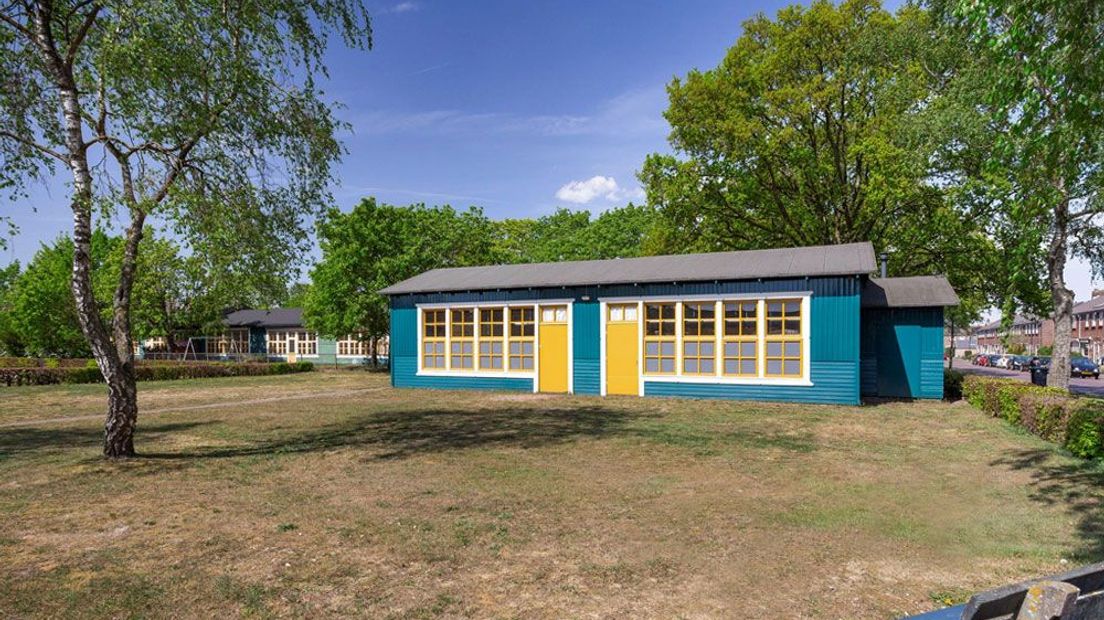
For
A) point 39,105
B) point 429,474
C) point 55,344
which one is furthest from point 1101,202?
point 55,344

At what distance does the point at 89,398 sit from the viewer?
69.6 ft

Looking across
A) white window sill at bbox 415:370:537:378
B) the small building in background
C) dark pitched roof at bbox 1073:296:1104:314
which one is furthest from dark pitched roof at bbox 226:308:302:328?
dark pitched roof at bbox 1073:296:1104:314

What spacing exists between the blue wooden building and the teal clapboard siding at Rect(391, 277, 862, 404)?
4cm

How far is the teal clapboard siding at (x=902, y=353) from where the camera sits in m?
18.8

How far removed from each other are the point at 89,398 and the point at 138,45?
17155 mm

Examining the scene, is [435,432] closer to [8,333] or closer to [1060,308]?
[1060,308]

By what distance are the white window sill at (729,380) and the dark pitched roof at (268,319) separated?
41681 mm

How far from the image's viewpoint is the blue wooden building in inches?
688

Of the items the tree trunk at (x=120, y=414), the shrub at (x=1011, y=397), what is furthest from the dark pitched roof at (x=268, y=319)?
the shrub at (x=1011, y=397)

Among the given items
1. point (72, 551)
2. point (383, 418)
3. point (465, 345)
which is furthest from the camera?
point (465, 345)

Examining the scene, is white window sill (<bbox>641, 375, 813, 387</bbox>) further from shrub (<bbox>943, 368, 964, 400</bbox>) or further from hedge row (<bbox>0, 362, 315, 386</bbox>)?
hedge row (<bbox>0, 362, 315, 386</bbox>)

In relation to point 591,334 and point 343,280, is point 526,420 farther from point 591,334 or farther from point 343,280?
point 343,280

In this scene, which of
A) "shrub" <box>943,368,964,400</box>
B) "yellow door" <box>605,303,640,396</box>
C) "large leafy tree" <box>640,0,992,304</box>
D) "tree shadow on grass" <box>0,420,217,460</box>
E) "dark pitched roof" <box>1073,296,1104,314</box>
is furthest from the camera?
"dark pitched roof" <box>1073,296,1104,314</box>

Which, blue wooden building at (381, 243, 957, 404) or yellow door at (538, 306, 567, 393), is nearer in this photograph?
blue wooden building at (381, 243, 957, 404)
